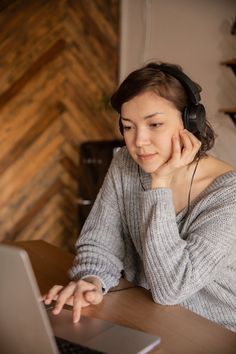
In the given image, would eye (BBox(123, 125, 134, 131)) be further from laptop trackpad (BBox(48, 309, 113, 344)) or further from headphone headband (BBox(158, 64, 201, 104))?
laptop trackpad (BBox(48, 309, 113, 344))

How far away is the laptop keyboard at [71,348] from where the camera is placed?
85cm

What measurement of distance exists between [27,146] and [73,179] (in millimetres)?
493

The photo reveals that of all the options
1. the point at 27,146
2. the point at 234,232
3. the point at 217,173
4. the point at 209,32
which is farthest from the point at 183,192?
the point at 27,146

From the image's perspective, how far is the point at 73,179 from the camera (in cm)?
357

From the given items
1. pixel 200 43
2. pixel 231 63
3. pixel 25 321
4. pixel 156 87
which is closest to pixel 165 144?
pixel 156 87

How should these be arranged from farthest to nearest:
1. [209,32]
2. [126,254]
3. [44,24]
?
[44,24], [209,32], [126,254]

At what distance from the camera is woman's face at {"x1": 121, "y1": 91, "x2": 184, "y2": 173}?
123cm

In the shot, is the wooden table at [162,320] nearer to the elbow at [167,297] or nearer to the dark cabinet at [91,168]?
the elbow at [167,297]

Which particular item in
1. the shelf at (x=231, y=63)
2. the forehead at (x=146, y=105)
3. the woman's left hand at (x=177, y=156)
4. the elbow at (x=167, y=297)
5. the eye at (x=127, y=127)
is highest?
the forehead at (x=146, y=105)

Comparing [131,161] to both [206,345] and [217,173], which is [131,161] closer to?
[217,173]

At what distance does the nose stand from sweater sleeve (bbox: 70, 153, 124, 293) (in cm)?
27

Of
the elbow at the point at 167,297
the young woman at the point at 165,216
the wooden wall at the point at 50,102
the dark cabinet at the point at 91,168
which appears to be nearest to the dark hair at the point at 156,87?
the young woman at the point at 165,216

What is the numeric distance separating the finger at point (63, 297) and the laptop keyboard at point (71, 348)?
0.47 ft

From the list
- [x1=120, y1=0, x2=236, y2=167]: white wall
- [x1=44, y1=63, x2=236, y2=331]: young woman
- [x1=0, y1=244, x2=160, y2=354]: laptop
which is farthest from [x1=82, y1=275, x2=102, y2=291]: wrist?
[x1=120, y1=0, x2=236, y2=167]: white wall
